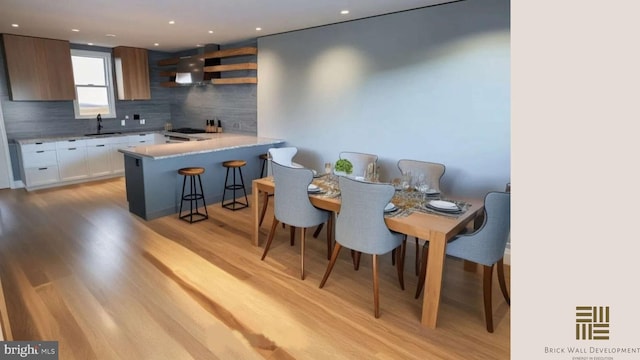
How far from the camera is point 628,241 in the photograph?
1160mm

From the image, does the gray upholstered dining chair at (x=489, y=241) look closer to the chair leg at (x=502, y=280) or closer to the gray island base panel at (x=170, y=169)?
the chair leg at (x=502, y=280)

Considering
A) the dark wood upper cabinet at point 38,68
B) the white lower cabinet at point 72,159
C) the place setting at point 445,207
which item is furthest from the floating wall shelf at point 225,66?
the place setting at point 445,207

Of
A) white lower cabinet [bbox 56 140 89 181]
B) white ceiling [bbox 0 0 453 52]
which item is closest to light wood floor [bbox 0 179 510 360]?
white lower cabinet [bbox 56 140 89 181]

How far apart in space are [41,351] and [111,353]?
392 millimetres

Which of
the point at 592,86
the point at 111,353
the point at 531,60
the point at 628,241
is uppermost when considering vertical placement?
the point at 531,60

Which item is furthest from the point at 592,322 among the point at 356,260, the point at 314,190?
the point at 314,190

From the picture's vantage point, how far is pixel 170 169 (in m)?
4.52

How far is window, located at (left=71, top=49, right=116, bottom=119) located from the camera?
20.6 feet

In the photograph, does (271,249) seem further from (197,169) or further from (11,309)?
(11,309)

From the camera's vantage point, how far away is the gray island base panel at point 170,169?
14.1ft

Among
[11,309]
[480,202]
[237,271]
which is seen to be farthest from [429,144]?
[11,309]

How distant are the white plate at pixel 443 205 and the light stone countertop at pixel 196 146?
3018 millimetres

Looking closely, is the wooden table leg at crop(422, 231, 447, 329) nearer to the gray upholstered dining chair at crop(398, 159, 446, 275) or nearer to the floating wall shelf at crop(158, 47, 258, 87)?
the gray upholstered dining chair at crop(398, 159, 446, 275)

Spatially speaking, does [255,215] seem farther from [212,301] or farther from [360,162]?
[360,162]
